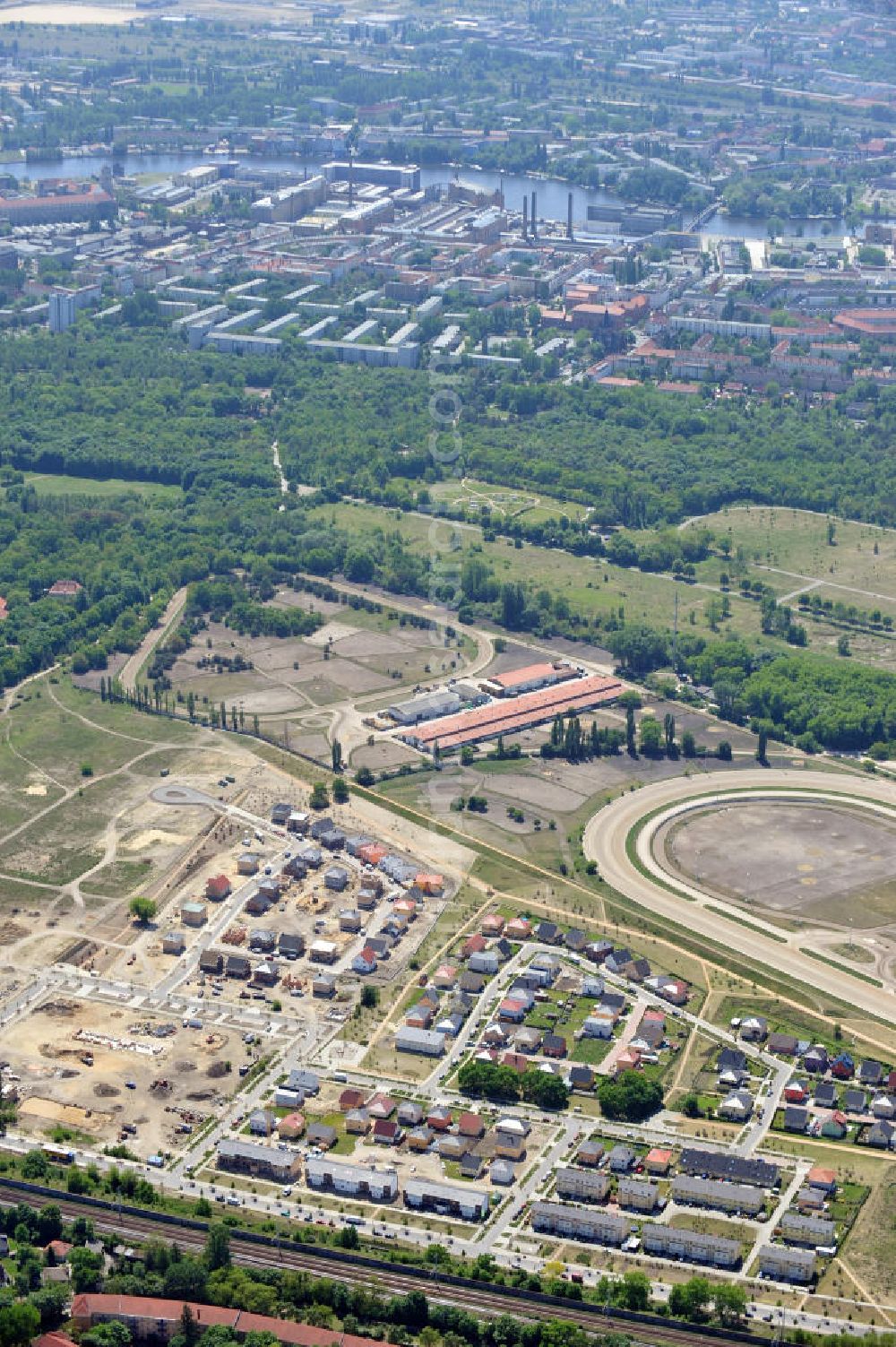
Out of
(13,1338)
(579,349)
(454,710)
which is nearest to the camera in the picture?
(13,1338)

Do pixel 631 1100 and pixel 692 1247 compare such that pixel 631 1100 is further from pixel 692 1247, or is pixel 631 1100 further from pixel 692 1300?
pixel 692 1300

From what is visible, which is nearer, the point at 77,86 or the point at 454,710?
the point at 454,710

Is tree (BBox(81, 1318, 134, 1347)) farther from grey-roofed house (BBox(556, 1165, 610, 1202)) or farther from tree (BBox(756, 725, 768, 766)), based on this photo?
tree (BBox(756, 725, 768, 766))

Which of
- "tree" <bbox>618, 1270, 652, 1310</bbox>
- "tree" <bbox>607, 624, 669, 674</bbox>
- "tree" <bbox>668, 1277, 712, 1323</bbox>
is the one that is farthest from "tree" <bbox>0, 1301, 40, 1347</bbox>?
"tree" <bbox>607, 624, 669, 674</bbox>

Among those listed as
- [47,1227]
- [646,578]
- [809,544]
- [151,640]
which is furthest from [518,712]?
[47,1227]

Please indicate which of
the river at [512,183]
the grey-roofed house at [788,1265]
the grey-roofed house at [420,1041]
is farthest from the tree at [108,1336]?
the river at [512,183]

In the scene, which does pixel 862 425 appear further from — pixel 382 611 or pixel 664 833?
pixel 664 833

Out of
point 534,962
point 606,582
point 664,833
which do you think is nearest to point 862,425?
point 606,582
